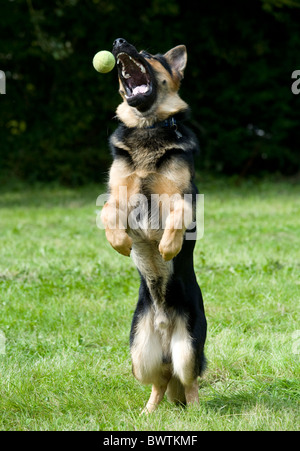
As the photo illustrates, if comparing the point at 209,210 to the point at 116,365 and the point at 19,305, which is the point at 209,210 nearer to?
the point at 19,305

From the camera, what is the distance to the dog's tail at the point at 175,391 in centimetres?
335

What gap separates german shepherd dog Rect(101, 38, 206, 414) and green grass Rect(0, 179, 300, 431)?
0.24 meters

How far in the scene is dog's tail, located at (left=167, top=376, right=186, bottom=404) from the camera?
3348 millimetres

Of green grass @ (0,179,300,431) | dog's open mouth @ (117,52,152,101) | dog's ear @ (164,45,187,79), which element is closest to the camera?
green grass @ (0,179,300,431)

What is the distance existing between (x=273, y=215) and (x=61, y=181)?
662cm

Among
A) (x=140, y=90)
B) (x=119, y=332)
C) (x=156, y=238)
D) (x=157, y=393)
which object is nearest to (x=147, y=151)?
(x=140, y=90)

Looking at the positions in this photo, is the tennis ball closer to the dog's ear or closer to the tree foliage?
the dog's ear

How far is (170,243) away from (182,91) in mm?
12636

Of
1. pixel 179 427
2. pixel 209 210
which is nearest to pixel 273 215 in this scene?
pixel 209 210

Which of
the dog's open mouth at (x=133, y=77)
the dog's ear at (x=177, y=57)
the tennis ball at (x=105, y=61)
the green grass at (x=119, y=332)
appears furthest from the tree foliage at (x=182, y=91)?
the dog's open mouth at (x=133, y=77)

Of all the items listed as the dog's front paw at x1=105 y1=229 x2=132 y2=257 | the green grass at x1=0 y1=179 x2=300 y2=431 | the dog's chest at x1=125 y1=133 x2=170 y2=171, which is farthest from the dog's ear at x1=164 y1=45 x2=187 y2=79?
the green grass at x1=0 y1=179 x2=300 y2=431

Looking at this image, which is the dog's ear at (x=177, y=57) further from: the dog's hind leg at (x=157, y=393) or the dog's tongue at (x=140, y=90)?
the dog's hind leg at (x=157, y=393)

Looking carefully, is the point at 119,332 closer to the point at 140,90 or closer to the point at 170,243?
the point at 170,243

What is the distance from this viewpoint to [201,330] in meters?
3.29
